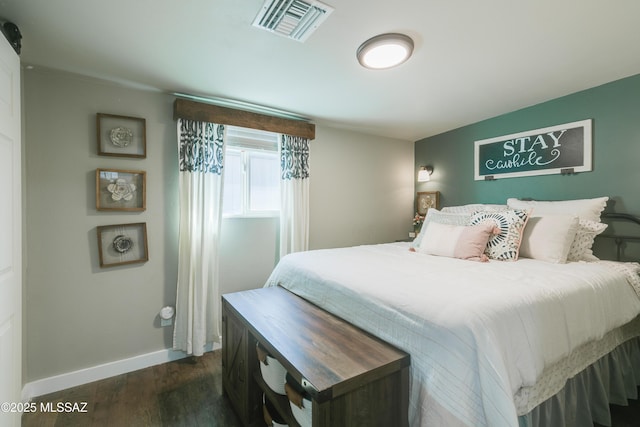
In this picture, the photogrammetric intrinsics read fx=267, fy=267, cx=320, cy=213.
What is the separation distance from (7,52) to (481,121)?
3.78 m

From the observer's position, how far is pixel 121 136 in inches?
83.0

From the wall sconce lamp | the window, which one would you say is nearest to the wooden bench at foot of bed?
the window

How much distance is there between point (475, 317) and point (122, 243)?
7.98 feet

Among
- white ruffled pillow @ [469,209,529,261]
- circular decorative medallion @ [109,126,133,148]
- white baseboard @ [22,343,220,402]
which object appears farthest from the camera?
circular decorative medallion @ [109,126,133,148]

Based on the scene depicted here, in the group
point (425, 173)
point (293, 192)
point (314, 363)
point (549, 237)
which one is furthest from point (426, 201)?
point (314, 363)

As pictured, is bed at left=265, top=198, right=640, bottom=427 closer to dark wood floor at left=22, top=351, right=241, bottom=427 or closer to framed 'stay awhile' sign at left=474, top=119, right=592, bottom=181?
framed 'stay awhile' sign at left=474, top=119, right=592, bottom=181

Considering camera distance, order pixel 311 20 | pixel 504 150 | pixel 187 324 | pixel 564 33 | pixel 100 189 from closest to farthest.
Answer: pixel 311 20
pixel 564 33
pixel 100 189
pixel 187 324
pixel 504 150

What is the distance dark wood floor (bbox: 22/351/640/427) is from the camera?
1.63 m

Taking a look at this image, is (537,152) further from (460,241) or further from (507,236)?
(460,241)

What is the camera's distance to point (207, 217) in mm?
2387

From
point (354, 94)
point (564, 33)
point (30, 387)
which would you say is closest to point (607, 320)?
point (564, 33)

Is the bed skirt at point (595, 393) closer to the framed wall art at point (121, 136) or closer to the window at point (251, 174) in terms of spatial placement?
the window at point (251, 174)

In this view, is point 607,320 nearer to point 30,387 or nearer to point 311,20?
point 311,20

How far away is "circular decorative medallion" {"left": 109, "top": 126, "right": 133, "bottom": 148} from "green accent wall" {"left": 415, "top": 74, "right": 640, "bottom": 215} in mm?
3442
